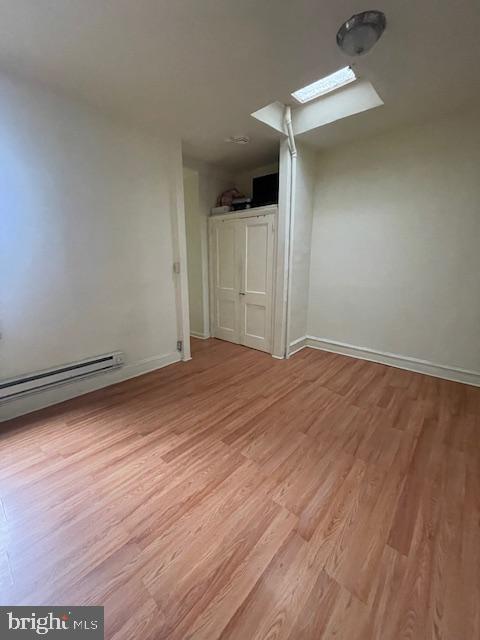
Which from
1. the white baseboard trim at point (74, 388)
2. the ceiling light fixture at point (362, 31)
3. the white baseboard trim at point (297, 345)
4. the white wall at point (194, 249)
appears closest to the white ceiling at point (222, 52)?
the ceiling light fixture at point (362, 31)

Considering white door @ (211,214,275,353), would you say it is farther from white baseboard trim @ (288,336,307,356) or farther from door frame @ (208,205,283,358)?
white baseboard trim @ (288,336,307,356)

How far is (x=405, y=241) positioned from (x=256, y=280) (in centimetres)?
178

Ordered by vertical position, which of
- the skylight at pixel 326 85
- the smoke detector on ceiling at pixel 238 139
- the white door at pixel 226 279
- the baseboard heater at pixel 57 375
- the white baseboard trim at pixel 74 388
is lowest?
the white baseboard trim at pixel 74 388

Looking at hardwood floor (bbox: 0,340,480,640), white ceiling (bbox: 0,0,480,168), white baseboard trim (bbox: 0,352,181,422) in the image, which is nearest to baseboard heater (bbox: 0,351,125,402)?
white baseboard trim (bbox: 0,352,181,422)

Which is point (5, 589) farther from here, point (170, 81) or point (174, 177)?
point (174, 177)

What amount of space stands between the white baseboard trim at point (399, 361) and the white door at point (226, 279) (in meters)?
1.17

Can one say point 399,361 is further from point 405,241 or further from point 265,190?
point 265,190

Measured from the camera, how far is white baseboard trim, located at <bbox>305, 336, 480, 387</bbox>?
2.77m

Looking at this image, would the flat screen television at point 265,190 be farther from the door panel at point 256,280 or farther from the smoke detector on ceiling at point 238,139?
the smoke detector on ceiling at point 238,139

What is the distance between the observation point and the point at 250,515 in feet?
4.45

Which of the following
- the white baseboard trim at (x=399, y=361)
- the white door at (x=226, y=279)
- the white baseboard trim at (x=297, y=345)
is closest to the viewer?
the white baseboard trim at (x=399, y=361)

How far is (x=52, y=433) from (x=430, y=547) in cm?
243

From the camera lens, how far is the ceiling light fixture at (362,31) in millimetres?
1448

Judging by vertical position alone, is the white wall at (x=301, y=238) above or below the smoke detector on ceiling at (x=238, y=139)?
below
